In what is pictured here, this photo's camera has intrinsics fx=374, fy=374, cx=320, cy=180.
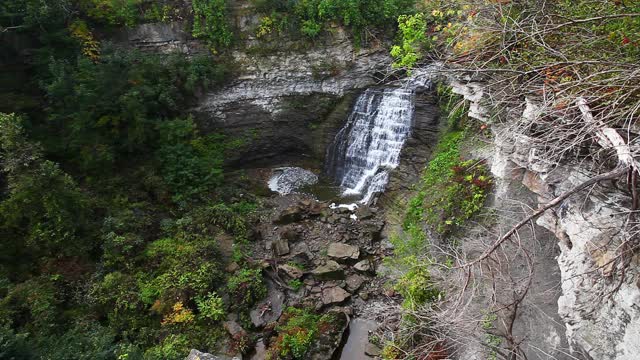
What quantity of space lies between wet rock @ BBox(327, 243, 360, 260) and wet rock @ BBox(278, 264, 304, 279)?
3.36 feet

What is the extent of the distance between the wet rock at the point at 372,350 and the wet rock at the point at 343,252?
2.52m

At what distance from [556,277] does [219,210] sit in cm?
889

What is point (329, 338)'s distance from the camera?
8.40 metres

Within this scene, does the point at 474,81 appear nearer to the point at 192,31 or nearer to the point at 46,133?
the point at 192,31

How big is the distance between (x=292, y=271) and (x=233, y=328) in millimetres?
2119

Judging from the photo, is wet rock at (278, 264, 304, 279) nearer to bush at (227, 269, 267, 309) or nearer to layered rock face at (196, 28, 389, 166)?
bush at (227, 269, 267, 309)

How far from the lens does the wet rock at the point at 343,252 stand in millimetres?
10352

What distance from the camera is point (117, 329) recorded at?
8328 millimetres

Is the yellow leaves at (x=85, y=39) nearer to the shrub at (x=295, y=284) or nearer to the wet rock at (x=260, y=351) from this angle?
the shrub at (x=295, y=284)

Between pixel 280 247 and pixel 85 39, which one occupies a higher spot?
pixel 85 39

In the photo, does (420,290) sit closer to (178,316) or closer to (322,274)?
(322,274)

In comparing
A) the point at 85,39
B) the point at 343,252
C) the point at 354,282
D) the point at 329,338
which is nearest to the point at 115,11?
the point at 85,39

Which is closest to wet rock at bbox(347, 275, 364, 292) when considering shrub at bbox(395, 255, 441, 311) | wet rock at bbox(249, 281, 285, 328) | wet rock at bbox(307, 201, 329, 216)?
wet rock at bbox(249, 281, 285, 328)

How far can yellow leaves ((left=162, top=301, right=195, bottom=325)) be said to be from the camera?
8414 mm
